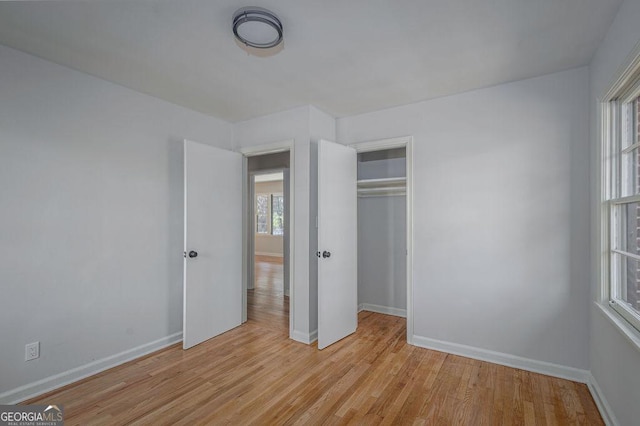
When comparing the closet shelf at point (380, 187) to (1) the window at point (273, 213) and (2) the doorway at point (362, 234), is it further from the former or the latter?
(1) the window at point (273, 213)

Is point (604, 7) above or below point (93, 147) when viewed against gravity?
above

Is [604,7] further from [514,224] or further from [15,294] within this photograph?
[15,294]

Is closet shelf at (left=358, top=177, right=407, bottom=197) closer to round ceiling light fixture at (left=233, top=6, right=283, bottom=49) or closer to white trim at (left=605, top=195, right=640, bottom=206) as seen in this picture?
white trim at (left=605, top=195, right=640, bottom=206)

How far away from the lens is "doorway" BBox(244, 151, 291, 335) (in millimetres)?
4254

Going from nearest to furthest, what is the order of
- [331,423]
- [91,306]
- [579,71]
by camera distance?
[331,423] → [579,71] → [91,306]

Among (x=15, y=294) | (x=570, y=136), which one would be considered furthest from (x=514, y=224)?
(x=15, y=294)

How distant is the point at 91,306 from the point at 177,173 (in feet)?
4.88

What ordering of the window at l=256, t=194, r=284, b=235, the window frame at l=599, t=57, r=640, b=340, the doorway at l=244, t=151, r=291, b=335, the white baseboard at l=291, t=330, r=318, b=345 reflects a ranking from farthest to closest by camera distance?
1. the window at l=256, t=194, r=284, b=235
2. the doorway at l=244, t=151, r=291, b=335
3. the white baseboard at l=291, t=330, r=318, b=345
4. the window frame at l=599, t=57, r=640, b=340

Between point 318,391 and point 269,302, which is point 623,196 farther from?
point 269,302

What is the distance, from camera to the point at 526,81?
8.77 ft

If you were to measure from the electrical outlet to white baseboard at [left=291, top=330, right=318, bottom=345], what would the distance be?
2137 millimetres

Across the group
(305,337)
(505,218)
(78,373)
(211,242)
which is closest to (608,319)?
(505,218)

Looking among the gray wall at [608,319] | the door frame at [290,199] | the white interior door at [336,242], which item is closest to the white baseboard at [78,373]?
the door frame at [290,199]

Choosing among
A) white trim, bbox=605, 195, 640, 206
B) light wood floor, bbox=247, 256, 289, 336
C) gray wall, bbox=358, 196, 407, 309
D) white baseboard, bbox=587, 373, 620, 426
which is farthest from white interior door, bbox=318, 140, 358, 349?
white trim, bbox=605, 195, 640, 206
